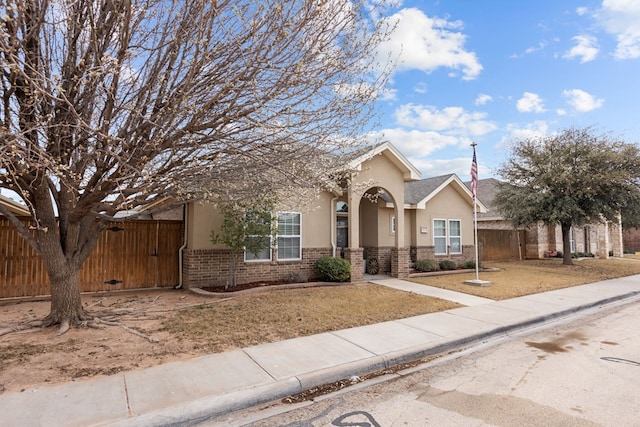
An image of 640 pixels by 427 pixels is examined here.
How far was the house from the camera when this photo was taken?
10.7m

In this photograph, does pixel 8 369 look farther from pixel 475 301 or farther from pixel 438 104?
pixel 438 104

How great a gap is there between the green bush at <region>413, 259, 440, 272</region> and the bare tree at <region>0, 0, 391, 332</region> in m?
10.1

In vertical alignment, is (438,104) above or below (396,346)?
above

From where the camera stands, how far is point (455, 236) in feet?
57.7

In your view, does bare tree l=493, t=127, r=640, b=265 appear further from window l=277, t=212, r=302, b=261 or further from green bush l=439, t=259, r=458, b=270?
window l=277, t=212, r=302, b=261

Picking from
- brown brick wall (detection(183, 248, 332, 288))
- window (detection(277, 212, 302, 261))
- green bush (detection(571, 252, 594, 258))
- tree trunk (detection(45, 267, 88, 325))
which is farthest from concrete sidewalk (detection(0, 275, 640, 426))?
green bush (detection(571, 252, 594, 258))

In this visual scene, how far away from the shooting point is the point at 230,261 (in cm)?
1096

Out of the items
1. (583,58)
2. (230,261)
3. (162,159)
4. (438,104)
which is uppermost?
(583,58)

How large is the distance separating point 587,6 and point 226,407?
38.8ft

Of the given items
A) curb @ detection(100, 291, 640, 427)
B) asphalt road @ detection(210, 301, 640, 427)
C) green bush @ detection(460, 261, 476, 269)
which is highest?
green bush @ detection(460, 261, 476, 269)

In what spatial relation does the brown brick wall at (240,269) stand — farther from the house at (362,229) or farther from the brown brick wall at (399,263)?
→ the brown brick wall at (399,263)

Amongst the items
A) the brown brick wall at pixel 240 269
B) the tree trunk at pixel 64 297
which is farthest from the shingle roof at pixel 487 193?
the tree trunk at pixel 64 297

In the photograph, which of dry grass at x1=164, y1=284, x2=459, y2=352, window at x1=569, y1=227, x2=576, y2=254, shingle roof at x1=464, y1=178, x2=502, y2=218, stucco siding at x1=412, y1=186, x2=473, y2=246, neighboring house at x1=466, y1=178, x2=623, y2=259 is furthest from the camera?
window at x1=569, y1=227, x2=576, y2=254

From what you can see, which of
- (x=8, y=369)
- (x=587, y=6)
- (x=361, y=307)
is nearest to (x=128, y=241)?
(x=8, y=369)
